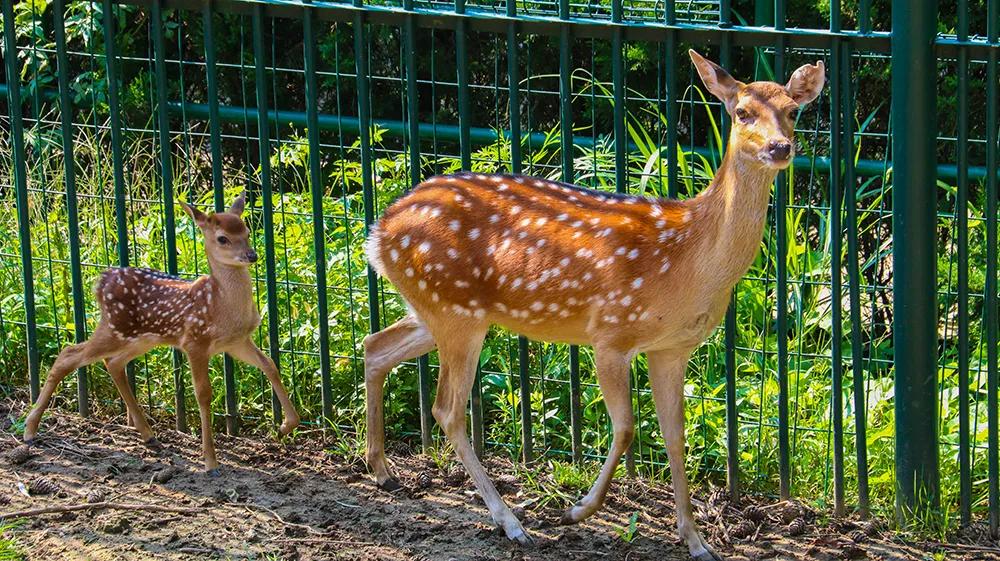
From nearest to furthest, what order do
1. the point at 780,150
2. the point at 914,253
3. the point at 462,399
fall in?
1. the point at 780,150
2. the point at 914,253
3. the point at 462,399

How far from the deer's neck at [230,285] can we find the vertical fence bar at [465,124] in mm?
1131

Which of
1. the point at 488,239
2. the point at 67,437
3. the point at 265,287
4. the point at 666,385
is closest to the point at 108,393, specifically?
the point at 67,437

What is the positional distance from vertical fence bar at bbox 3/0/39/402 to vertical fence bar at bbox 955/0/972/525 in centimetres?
444

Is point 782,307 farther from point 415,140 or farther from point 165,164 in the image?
point 165,164

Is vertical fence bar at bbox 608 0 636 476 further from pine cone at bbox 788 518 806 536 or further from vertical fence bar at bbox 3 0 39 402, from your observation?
vertical fence bar at bbox 3 0 39 402

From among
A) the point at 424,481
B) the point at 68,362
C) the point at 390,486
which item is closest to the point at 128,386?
the point at 68,362

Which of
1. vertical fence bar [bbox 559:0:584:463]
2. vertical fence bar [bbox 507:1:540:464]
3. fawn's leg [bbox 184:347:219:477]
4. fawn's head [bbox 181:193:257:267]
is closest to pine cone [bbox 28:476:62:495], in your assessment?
fawn's leg [bbox 184:347:219:477]

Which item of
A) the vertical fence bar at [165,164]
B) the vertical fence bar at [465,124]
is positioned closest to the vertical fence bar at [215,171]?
the vertical fence bar at [165,164]

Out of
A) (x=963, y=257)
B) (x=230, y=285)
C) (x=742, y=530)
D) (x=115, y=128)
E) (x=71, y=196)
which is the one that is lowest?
(x=742, y=530)

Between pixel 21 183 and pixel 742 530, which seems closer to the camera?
pixel 742 530

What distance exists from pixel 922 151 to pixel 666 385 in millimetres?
1392

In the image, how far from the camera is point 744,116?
5.71 meters

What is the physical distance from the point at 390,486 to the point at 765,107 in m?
2.49

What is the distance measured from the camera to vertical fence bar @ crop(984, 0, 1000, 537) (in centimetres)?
591
